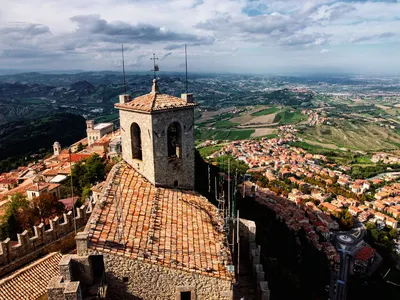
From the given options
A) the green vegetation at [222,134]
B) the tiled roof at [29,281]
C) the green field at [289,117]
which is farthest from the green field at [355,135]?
the tiled roof at [29,281]

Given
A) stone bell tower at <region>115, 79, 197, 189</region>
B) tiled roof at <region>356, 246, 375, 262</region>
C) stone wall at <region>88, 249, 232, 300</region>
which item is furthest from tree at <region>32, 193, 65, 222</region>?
tiled roof at <region>356, 246, 375, 262</region>

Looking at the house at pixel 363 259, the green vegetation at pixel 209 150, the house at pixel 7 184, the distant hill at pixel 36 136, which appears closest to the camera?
the house at pixel 7 184

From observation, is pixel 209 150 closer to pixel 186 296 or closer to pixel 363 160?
pixel 363 160

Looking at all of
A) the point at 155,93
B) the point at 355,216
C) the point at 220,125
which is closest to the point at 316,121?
the point at 220,125

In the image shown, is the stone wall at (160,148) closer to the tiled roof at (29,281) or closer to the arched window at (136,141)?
the arched window at (136,141)

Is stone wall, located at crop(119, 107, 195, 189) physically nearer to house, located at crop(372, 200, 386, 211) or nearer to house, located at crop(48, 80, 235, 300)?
house, located at crop(48, 80, 235, 300)

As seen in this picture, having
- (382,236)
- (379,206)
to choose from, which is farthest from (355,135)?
(382,236)
